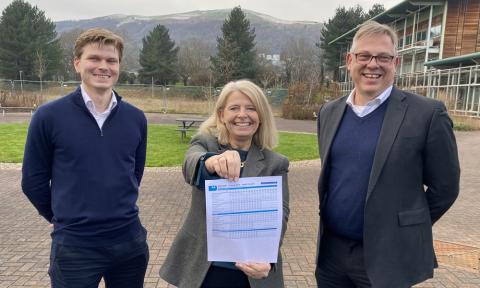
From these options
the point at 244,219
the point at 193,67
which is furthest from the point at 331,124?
the point at 193,67

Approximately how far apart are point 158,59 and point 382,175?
56165mm

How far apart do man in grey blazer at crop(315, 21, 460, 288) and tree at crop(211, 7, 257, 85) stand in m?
45.4

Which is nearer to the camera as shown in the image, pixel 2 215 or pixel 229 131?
pixel 229 131

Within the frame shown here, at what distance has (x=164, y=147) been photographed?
12.9 m

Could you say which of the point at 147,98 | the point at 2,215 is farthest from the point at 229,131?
the point at 147,98

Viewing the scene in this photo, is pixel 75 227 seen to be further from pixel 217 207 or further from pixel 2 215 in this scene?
pixel 2 215

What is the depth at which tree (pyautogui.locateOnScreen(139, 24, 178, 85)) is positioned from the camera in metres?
55.5

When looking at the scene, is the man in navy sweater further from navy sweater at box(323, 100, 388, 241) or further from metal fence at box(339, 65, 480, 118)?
metal fence at box(339, 65, 480, 118)

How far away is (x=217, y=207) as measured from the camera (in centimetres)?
191

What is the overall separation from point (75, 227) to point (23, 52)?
53.5 m

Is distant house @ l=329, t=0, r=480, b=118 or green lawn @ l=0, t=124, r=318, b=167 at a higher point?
distant house @ l=329, t=0, r=480, b=118

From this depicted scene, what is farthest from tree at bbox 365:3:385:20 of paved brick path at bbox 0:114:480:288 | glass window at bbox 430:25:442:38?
paved brick path at bbox 0:114:480:288

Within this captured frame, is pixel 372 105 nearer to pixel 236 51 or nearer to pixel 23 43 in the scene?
pixel 236 51

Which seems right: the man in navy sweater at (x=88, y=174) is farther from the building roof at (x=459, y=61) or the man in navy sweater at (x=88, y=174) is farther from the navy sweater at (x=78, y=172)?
the building roof at (x=459, y=61)
